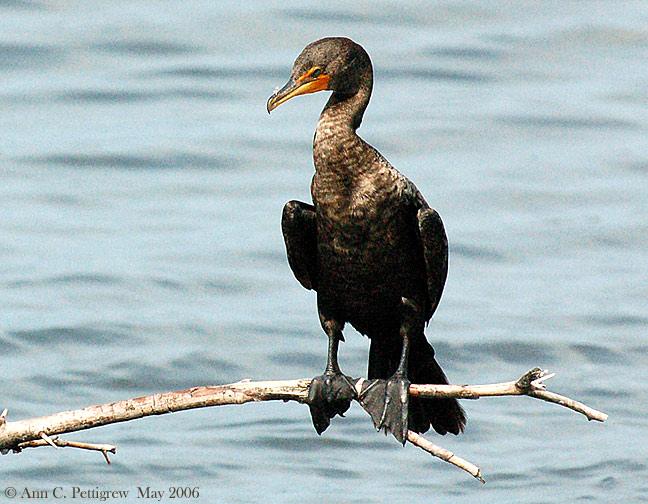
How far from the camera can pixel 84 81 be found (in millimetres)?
17938

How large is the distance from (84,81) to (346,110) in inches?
474

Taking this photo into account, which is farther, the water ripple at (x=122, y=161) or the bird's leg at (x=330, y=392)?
the water ripple at (x=122, y=161)

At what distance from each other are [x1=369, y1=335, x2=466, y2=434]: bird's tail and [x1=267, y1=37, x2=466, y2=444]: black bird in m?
0.11

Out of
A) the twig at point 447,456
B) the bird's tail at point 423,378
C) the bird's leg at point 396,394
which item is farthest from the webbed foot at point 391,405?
the twig at point 447,456

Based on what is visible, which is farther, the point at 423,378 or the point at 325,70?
the point at 423,378

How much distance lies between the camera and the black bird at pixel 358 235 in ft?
20.4

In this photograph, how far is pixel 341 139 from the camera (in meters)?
6.25

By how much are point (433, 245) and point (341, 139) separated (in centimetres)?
58

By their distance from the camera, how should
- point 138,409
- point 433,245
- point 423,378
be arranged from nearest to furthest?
1. point 138,409
2. point 433,245
3. point 423,378

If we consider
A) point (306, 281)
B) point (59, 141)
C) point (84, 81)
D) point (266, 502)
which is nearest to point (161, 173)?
point (59, 141)

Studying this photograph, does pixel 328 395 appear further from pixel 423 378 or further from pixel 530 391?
pixel 530 391

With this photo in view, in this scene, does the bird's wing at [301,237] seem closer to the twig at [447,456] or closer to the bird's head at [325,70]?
the bird's head at [325,70]

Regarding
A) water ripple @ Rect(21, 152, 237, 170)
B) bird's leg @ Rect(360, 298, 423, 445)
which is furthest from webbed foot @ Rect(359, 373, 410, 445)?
water ripple @ Rect(21, 152, 237, 170)

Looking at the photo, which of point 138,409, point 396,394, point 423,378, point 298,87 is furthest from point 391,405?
point 298,87
